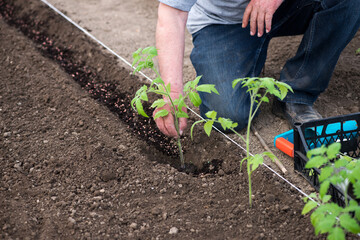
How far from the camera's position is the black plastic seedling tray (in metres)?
2.01

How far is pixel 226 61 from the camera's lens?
271 cm

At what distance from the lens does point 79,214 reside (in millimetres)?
1910

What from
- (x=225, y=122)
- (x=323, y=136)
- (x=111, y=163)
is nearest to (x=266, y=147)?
(x=323, y=136)

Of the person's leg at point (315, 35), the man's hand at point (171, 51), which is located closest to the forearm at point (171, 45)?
the man's hand at point (171, 51)

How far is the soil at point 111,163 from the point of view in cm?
185

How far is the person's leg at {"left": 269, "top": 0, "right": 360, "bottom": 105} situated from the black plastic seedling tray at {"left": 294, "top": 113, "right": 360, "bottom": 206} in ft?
1.47

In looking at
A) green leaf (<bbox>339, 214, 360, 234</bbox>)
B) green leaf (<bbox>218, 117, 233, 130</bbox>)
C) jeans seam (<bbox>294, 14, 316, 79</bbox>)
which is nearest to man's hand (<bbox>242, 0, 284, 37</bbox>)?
jeans seam (<bbox>294, 14, 316, 79</bbox>)

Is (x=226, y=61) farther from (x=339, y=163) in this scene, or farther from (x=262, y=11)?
(x=339, y=163)

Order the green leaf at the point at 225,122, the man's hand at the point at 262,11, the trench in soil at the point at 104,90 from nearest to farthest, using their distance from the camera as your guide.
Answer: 1. the green leaf at the point at 225,122
2. the man's hand at the point at 262,11
3. the trench in soil at the point at 104,90

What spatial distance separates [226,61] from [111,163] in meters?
1.02

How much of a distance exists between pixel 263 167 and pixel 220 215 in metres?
0.45

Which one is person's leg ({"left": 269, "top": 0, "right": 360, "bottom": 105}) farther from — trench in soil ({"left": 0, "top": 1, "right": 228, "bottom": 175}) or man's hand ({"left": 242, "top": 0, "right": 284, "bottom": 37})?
trench in soil ({"left": 0, "top": 1, "right": 228, "bottom": 175})

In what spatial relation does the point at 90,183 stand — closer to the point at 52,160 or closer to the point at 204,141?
the point at 52,160

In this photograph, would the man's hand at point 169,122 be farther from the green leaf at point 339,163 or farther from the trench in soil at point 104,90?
the green leaf at point 339,163
